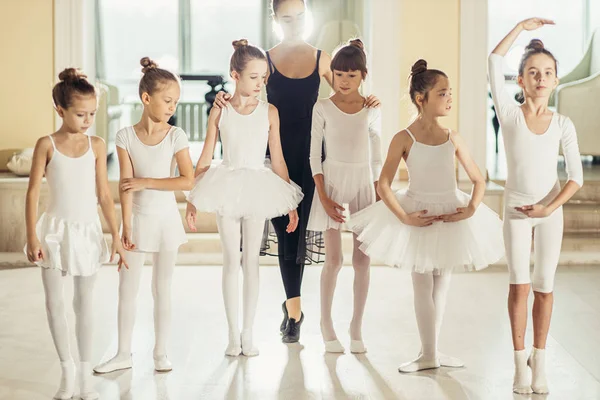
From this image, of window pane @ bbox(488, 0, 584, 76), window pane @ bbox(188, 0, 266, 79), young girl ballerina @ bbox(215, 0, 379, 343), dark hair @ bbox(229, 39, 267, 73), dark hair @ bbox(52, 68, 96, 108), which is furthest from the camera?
window pane @ bbox(488, 0, 584, 76)

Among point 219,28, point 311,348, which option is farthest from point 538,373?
point 219,28

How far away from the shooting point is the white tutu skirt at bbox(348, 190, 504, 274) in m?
3.47

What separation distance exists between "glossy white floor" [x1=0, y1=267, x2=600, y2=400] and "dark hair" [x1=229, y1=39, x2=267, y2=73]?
1.12 metres

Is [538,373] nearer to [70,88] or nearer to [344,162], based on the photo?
[344,162]

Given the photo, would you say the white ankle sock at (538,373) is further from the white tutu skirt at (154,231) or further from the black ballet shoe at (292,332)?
the white tutu skirt at (154,231)

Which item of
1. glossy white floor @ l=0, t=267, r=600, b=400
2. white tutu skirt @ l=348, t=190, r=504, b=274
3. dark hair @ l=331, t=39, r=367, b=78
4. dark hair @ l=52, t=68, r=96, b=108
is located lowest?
glossy white floor @ l=0, t=267, r=600, b=400

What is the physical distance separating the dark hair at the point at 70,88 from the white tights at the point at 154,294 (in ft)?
2.09

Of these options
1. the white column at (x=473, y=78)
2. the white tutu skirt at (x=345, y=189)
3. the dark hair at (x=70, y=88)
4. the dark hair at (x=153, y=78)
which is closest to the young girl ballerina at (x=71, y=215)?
the dark hair at (x=70, y=88)

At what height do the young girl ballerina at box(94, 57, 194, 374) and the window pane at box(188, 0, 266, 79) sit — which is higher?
the window pane at box(188, 0, 266, 79)

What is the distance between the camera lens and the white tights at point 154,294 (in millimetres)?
3543

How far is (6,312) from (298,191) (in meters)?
1.66

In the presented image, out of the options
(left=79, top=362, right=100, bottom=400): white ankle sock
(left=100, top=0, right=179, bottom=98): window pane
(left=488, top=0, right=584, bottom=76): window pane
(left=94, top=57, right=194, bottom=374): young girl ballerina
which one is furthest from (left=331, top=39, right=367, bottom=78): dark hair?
(left=488, top=0, right=584, bottom=76): window pane

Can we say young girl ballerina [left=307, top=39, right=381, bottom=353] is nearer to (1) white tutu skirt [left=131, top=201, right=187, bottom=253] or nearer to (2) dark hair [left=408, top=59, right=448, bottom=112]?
(2) dark hair [left=408, top=59, right=448, bottom=112]

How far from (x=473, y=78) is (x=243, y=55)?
3351mm
